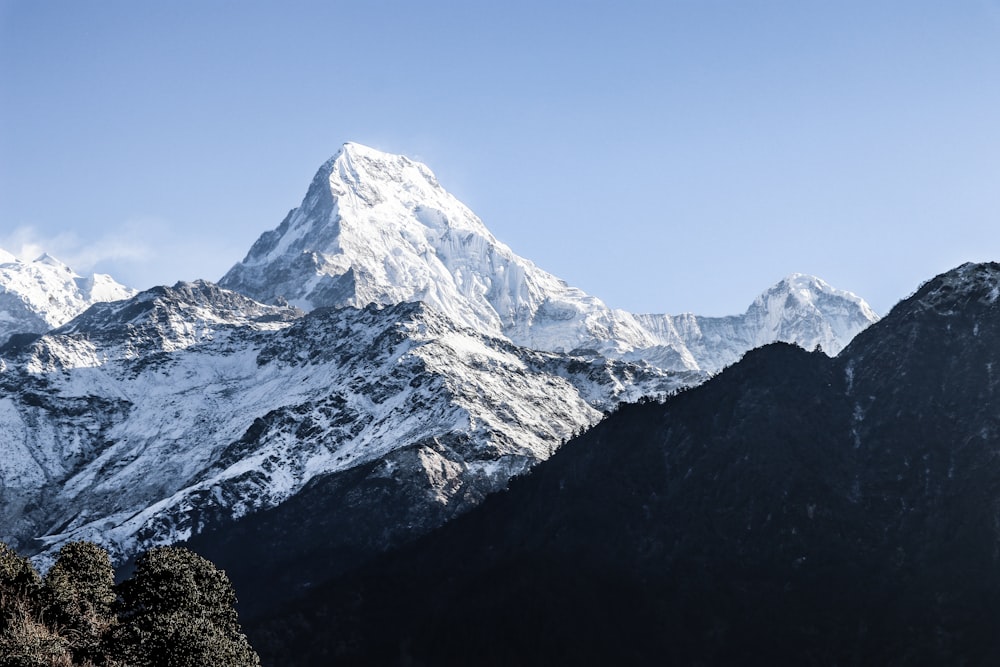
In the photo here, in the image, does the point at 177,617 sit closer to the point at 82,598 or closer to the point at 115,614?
the point at 115,614

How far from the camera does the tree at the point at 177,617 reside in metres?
144

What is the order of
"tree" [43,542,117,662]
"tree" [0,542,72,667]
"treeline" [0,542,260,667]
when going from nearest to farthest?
"tree" [0,542,72,667], "treeline" [0,542,260,667], "tree" [43,542,117,662]

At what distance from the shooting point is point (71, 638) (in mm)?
145250

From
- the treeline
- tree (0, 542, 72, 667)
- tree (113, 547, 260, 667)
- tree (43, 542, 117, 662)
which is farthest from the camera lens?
tree (43, 542, 117, 662)

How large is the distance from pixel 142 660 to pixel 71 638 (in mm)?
9848

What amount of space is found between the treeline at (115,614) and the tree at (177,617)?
4.7 inches

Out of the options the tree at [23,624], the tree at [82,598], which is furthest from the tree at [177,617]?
the tree at [23,624]

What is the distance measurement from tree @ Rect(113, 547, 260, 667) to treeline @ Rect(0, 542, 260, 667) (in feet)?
0.39

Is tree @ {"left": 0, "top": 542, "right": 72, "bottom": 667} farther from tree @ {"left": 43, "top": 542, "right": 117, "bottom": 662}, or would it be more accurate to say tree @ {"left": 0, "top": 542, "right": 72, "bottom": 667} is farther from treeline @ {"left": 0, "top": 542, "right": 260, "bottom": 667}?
tree @ {"left": 43, "top": 542, "right": 117, "bottom": 662}

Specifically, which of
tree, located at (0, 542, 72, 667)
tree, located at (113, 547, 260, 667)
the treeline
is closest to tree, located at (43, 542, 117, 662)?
the treeline

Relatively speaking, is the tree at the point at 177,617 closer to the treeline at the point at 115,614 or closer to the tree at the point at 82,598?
the treeline at the point at 115,614

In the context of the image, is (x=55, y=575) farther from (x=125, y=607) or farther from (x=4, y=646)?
(x=4, y=646)

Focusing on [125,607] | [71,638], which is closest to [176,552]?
[125,607]

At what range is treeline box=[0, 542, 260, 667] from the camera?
138500mm
